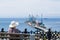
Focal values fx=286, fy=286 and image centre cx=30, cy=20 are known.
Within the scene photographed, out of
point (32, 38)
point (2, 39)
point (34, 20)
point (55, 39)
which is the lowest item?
point (34, 20)

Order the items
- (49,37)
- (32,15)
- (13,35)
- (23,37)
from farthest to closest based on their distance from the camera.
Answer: (32,15) → (49,37) → (13,35) → (23,37)

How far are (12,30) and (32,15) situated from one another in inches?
3079

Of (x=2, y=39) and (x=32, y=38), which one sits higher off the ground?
(x=32, y=38)

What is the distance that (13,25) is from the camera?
11.0 meters

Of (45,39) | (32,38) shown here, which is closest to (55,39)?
(45,39)

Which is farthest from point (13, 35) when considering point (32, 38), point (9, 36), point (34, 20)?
point (34, 20)

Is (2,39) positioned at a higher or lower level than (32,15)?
higher

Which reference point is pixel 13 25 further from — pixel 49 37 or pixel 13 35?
pixel 49 37

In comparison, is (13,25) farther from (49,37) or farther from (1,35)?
(49,37)

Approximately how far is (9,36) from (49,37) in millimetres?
3410

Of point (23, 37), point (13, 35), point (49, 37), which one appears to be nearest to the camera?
point (23, 37)

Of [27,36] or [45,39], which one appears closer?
[27,36]

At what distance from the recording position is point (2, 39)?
9.96 metres

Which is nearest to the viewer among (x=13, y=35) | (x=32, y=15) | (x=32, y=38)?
(x=32, y=38)
